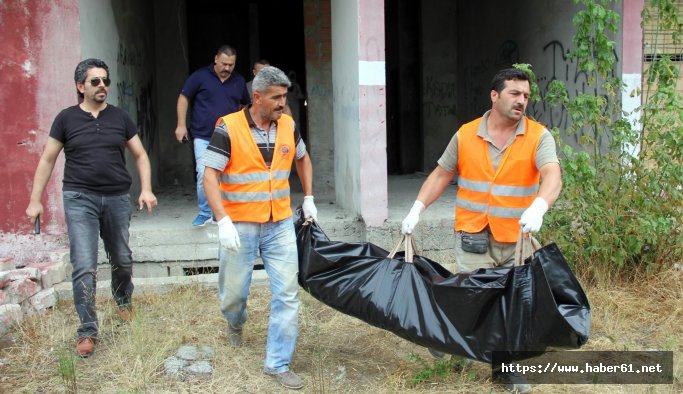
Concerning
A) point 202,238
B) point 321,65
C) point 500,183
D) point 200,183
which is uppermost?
point 321,65

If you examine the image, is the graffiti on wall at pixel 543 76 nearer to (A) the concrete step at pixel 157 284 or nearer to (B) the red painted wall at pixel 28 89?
(A) the concrete step at pixel 157 284

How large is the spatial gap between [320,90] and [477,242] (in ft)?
16.5

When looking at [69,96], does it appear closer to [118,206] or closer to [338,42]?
[118,206]

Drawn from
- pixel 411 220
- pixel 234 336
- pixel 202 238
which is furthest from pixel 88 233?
pixel 411 220

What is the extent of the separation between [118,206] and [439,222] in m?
3.13

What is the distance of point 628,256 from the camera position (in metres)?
5.26

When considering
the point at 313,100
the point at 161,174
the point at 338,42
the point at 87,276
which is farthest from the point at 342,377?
the point at 161,174

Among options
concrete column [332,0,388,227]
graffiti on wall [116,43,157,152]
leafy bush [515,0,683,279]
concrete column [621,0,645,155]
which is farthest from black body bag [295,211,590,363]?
graffiti on wall [116,43,157,152]

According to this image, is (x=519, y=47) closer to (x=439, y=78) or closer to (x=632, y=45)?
(x=632, y=45)

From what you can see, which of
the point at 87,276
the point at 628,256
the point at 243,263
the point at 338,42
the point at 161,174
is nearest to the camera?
the point at 243,263

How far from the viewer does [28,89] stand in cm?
592

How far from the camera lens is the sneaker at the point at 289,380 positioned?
390 cm

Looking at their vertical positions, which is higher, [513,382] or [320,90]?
[320,90]

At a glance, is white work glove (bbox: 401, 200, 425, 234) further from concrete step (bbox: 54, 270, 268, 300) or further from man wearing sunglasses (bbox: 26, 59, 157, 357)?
concrete step (bbox: 54, 270, 268, 300)
